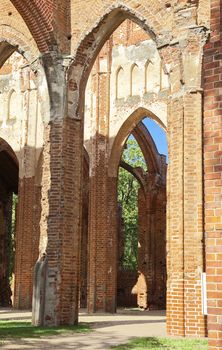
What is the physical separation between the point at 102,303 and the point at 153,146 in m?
6.51

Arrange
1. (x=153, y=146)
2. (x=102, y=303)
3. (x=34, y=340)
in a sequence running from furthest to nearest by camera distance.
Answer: (x=153, y=146)
(x=102, y=303)
(x=34, y=340)

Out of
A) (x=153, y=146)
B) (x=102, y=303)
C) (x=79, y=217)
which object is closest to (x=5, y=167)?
(x=153, y=146)

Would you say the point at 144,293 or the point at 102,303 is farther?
the point at 144,293

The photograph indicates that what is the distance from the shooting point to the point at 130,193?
35312mm

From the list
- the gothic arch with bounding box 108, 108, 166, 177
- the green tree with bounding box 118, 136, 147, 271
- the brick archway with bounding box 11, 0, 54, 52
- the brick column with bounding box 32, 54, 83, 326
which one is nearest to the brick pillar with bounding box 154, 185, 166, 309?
the gothic arch with bounding box 108, 108, 166, 177

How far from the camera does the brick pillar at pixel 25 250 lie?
57.5ft

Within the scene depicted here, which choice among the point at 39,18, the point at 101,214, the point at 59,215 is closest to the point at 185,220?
the point at 59,215

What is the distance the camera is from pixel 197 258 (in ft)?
29.3

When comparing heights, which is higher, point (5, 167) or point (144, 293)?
point (5, 167)

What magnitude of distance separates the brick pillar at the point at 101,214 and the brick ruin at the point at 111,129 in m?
0.03

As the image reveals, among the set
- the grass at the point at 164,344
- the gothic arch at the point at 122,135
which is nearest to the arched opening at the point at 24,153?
the gothic arch at the point at 122,135

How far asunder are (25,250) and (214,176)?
14.5m

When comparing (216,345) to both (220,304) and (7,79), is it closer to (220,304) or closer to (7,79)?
(220,304)

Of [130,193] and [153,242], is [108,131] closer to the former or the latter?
[153,242]
